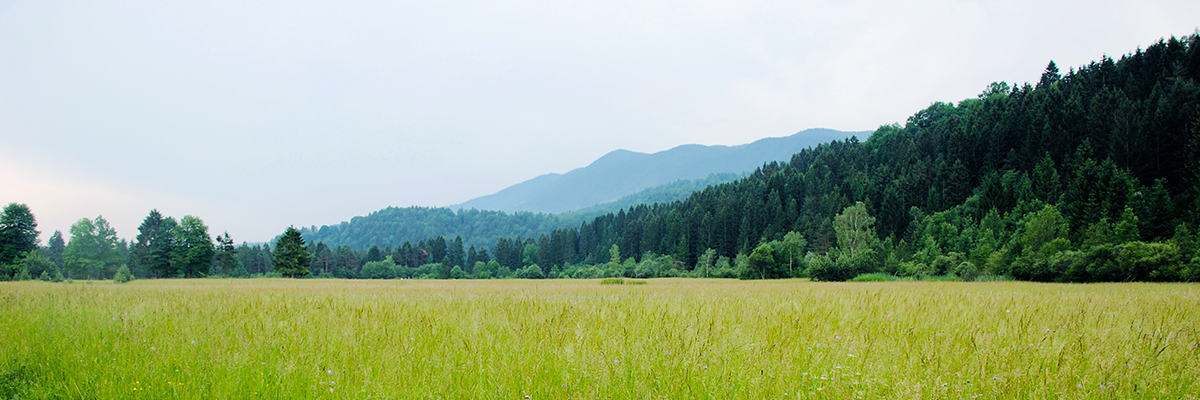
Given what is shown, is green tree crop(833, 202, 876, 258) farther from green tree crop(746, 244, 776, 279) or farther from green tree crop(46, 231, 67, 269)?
green tree crop(46, 231, 67, 269)

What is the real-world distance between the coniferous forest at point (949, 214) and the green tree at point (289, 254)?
0.60 ft

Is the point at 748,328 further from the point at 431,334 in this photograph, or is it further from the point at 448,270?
the point at 448,270

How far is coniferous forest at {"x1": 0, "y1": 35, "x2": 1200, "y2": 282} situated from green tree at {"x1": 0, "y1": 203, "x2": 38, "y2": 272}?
13cm

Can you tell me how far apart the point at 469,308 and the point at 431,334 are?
285 cm

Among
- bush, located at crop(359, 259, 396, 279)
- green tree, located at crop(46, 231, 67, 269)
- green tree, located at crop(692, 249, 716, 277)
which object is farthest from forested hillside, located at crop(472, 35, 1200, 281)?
green tree, located at crop(46, 231, 67, 269)

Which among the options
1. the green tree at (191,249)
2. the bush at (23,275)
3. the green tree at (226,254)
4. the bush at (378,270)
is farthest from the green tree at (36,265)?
the bush at (378,270)

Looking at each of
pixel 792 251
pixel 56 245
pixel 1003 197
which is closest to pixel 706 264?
pixel 792 251

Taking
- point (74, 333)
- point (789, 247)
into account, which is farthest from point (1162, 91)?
point (74, 333)

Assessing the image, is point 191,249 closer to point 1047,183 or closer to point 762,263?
point 762,263

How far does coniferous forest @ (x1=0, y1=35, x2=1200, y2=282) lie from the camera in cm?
4416

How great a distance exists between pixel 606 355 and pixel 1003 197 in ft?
260

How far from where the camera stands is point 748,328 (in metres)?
7.14

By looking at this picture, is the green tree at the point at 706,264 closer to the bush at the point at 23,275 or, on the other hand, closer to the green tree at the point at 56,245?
the bush at the point at 23,275

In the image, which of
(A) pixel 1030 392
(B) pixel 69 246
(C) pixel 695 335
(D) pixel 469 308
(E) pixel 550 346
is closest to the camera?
(A) pixel 1030 392
